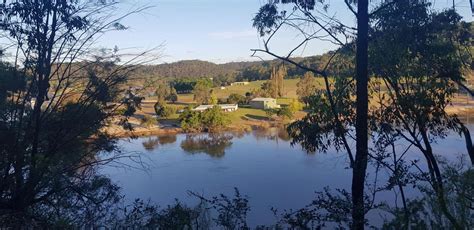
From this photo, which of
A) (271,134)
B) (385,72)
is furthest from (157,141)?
(385,72)

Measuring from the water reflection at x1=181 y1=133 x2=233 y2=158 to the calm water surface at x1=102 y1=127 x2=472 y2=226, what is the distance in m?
0.04

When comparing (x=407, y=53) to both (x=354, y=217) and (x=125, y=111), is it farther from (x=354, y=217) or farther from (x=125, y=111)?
(x=125, y=111)

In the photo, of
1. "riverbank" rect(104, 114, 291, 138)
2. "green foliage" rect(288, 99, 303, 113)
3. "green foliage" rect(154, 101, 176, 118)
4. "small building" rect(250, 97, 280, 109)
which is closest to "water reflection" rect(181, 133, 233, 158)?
"riverbank" rect(104, 114, 291, 138)

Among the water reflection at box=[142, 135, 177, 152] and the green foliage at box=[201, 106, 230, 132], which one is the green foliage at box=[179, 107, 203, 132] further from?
the water reflection at box=[142, 135, 177, 152]

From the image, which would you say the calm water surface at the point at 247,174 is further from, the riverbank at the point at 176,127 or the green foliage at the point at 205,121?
the riverbank at the point at 176,127

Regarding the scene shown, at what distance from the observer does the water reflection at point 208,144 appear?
19.2 meters

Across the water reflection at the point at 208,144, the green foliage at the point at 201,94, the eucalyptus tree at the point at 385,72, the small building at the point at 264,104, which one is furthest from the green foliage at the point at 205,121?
the eucalyptus tree at the point at 385,72

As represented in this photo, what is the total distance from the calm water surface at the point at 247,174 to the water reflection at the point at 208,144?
0.15 feet

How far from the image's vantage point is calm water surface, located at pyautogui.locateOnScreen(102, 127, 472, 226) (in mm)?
11141

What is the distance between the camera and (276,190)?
12.1 m

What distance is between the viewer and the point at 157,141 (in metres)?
22.8

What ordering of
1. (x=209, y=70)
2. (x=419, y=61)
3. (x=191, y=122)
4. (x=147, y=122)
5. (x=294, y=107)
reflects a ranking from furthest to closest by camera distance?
(x=209, y=70) < (x=294, y=107) < (x=147, y=122) < (x=191, y=122) < (x=419, y=61)

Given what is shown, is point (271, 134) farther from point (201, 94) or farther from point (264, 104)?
point (201, 94)

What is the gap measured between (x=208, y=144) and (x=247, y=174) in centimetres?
748
